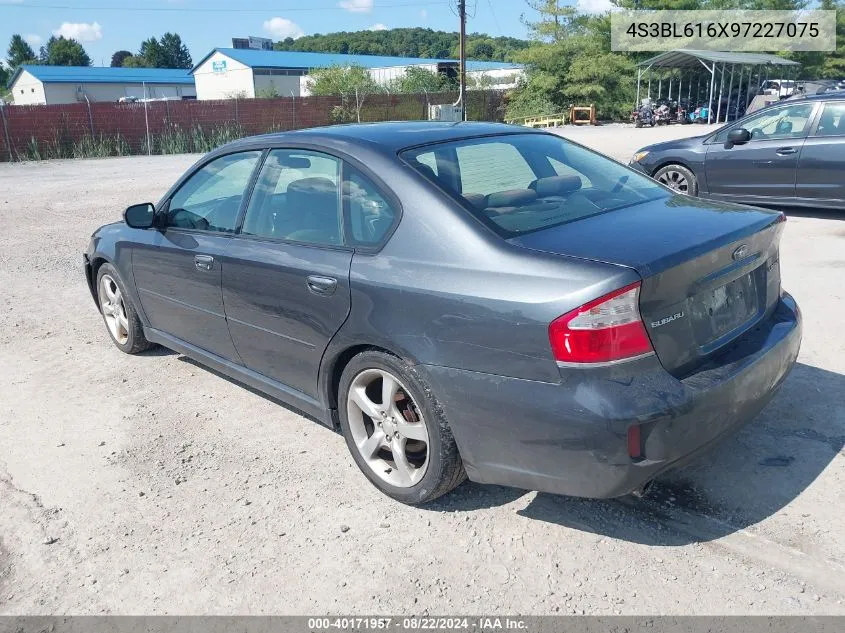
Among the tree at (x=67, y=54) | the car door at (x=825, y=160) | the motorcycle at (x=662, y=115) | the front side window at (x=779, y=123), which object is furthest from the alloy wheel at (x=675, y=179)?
the tree at (x=67, y=54)

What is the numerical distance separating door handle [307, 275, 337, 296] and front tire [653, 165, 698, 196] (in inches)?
307

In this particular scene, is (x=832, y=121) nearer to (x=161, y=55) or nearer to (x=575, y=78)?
(x=575, y=78)

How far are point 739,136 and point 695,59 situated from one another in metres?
27.9

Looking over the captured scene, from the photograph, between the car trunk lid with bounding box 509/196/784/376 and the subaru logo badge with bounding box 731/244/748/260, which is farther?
the subaru logo badge with bounding box 731/244/748/260

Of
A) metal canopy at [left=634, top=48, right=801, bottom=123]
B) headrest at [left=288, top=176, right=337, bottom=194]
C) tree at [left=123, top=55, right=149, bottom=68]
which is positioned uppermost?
tree at [left=123, top=55, right=149, bottom=68]

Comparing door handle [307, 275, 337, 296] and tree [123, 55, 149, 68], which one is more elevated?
tree [123, 55, 149, 68]

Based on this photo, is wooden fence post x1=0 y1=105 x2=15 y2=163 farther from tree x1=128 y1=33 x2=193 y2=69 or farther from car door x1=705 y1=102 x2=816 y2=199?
tree x1=128 y1=33 x2=193 y2=69

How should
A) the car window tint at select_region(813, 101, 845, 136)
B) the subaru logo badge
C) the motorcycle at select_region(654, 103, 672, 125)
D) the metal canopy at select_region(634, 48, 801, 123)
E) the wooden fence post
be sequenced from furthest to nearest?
the motorcycle at select_region(654, 103, 672, 125) < the metal canopy at select_region(634, 48, 801, 123) < the wooden fence post < the car window tint at select_region(813, 101, 845, 136) < the subaru logo badge

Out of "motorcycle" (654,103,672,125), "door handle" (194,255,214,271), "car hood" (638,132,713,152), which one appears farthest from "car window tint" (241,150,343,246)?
"motorcycle" (654,103,672,125)

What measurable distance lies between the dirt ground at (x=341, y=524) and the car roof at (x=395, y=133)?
161 cm

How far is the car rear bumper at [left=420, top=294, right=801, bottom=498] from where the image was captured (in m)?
2.55

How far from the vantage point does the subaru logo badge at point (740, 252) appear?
3.00 m

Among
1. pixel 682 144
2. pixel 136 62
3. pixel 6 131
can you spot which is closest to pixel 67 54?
pixel 136 62

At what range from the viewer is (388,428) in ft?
10.8
